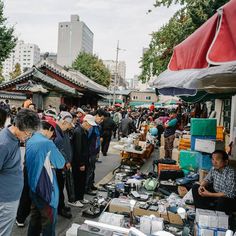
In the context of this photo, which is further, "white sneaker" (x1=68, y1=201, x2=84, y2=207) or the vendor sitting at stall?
"white sneaker" (x1=68, y1=201, x2=84, y2=207)

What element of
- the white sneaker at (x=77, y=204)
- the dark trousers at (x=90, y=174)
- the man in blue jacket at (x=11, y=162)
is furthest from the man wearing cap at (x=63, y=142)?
the man in blue jacket at (x=11, y=162)

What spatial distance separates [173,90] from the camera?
5.62 meters

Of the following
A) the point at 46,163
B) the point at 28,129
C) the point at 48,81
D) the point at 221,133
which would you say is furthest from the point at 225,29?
the point at 48,81

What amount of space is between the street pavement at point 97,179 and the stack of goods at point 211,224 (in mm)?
2148

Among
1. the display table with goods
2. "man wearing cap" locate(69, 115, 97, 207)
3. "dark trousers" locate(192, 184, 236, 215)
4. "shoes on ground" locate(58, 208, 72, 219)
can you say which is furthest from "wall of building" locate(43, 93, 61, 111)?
"dark trousers" locate(192, 184, 236, 215)

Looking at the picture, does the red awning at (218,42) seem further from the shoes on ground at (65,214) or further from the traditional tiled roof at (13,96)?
the traditional tiled roof at (13,96)

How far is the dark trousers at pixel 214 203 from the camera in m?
4.86

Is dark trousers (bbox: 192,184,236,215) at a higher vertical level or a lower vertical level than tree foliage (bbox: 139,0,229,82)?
lower

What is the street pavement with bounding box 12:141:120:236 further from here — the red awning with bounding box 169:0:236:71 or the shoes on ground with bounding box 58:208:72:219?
the red awning with bounding box 169:0:236:71

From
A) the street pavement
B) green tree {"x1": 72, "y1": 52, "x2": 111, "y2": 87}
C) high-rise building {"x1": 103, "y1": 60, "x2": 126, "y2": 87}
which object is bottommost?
the street pavement

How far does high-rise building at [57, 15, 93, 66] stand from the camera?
12591cm

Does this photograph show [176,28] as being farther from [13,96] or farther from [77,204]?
[13,96]

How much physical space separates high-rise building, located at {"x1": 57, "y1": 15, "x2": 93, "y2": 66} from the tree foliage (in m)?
104

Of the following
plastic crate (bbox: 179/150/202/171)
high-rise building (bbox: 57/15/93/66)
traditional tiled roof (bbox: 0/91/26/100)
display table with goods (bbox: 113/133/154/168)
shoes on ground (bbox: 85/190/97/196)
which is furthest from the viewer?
high-rise building (bbox: 57/15/93/66)
